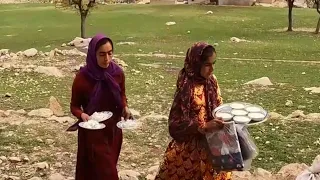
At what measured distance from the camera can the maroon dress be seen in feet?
17.2

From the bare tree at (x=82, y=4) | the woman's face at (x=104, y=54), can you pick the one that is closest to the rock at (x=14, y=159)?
the woman's face at (x=104, y=54)

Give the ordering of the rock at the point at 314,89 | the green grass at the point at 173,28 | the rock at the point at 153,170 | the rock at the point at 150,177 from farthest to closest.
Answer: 1. the green grass at the point at 173,28
2. the rock at the point at 314,89
3. the rock at the point at 153,170
4. the rock at the point at 150,177

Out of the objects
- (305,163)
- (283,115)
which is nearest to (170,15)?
(283,115)

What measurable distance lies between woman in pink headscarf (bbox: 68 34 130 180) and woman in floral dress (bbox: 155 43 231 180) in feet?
2.05

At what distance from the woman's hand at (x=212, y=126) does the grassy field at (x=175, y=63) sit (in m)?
2.73

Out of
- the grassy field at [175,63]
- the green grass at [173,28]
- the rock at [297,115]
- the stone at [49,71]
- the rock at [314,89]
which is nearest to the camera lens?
the grassy field at [175,63]

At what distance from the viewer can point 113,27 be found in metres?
27.0

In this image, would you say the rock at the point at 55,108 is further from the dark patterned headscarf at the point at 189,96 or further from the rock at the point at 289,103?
the dark patterned headscarf at the point at 189,96

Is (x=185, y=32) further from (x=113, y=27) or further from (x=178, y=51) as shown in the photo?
(x=178, y=51)

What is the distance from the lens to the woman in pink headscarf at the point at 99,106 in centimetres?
518

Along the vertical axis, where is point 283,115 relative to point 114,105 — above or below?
below

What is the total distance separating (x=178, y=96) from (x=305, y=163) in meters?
3.00

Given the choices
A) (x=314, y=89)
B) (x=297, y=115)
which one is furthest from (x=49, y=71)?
(x=297, y=115)

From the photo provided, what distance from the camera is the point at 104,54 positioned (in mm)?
5105
